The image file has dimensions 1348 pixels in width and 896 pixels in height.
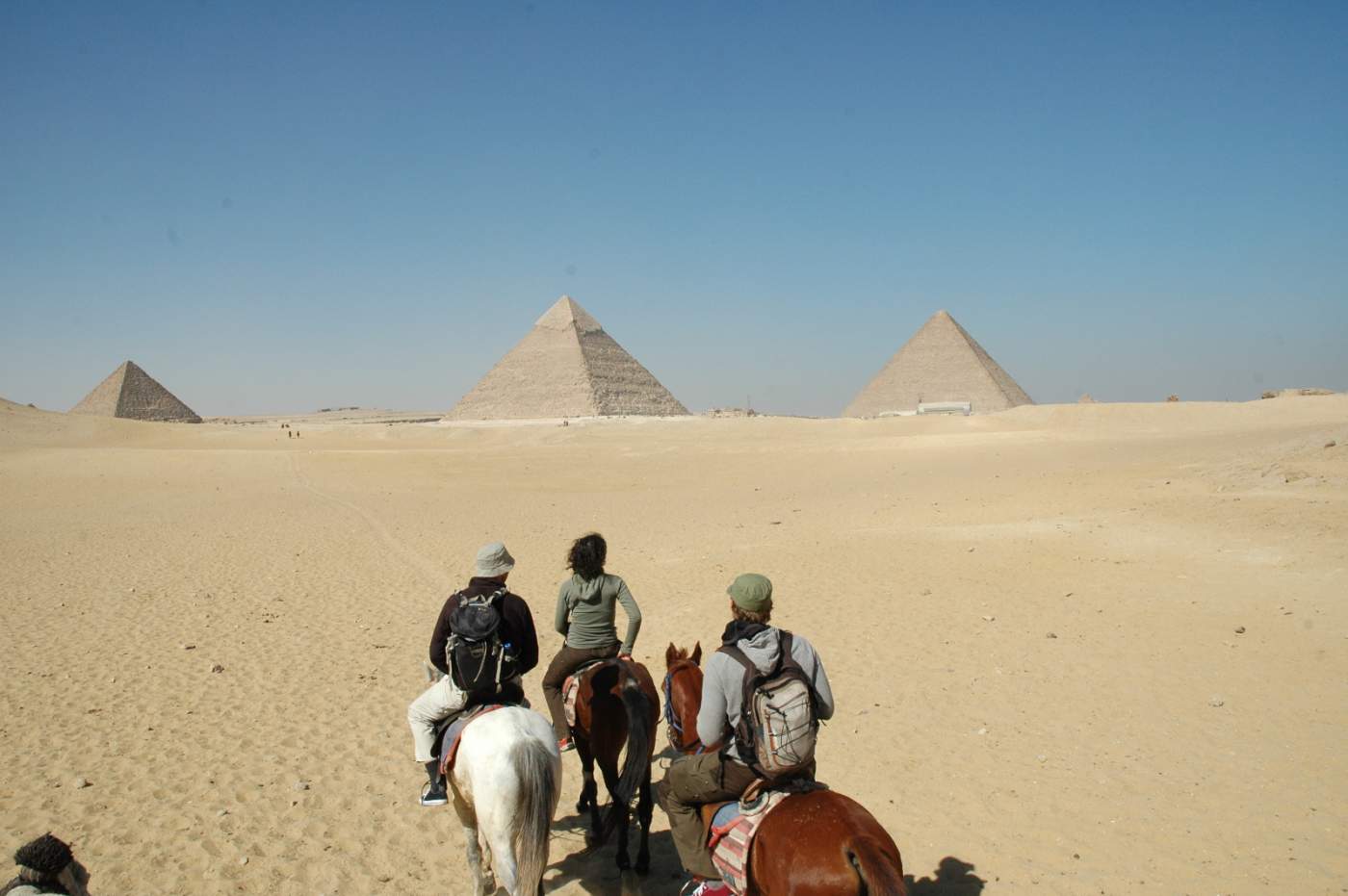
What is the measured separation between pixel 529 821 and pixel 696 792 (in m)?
0.76

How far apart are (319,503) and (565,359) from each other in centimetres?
6656

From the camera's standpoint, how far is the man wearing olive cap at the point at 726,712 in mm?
2955

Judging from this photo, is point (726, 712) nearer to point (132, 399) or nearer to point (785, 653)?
point (785, 653)

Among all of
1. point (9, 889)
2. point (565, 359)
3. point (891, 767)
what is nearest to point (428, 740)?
point (9, 889)

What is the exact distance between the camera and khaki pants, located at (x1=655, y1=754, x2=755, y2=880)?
10.3 feet

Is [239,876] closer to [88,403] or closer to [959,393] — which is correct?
[959,393]

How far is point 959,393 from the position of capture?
68312 mm

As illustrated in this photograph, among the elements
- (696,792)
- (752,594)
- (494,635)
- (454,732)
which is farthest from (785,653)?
(454,732)

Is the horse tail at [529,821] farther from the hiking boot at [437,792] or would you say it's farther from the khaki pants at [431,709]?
the hiking boot at [437,792]

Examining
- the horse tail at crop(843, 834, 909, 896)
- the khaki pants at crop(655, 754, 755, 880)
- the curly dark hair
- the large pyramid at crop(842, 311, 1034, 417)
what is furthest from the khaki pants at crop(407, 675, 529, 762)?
the large pyramid at crop(842, 311, 1034, 417)

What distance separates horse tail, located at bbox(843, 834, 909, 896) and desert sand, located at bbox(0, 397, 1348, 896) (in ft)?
6.11

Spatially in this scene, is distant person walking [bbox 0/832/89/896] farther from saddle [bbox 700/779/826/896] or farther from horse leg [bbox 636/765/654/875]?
horse leg [bbox 636/765/654/875]

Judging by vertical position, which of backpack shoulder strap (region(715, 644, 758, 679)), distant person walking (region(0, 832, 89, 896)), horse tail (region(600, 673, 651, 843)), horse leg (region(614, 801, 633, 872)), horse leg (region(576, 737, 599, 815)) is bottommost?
horse leg (region(614, 801, 633, 872))

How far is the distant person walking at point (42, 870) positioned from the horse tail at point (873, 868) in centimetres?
251
